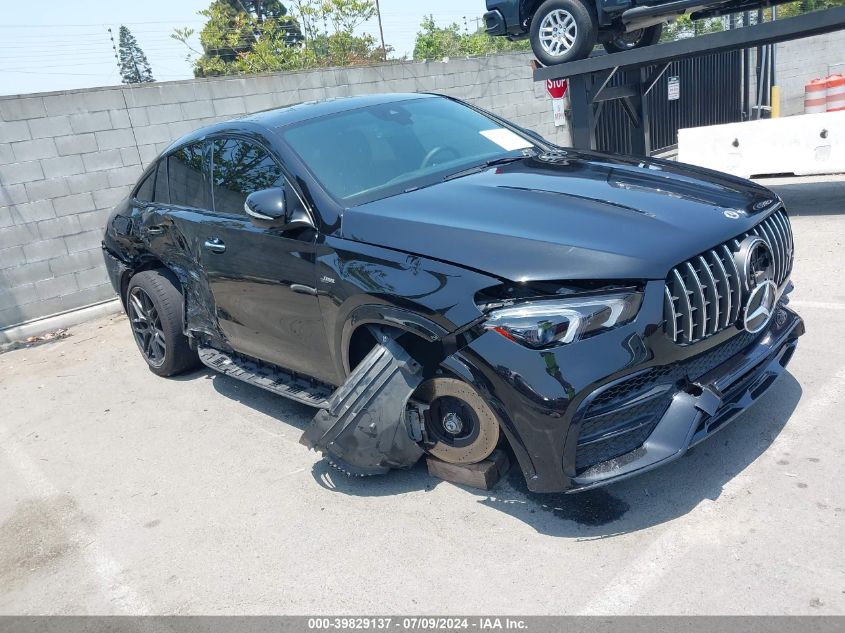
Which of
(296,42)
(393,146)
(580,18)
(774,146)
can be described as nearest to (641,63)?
(580,18)

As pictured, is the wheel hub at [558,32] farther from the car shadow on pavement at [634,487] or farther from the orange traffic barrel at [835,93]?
the orange traffic barrel at [835,93]

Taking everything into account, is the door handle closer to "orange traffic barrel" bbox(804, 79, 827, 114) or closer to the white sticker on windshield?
the white sticker on windshield

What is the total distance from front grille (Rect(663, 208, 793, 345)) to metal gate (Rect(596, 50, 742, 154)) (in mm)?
10426

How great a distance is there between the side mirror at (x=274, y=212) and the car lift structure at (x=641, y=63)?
19.1ft

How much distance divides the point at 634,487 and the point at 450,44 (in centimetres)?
4086

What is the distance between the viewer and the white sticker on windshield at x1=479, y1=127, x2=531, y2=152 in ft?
14.5

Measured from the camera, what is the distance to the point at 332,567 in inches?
125

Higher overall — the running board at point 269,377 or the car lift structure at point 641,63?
the car lift structure at point 641,63

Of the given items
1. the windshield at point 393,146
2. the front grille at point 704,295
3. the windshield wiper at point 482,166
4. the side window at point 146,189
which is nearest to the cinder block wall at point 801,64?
the windshield at point 393,146

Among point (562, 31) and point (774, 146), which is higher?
point (562, 31)

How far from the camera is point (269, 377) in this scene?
455 cm

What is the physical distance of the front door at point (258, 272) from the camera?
3.85 m

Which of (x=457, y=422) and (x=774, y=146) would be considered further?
(x=774, y=146)

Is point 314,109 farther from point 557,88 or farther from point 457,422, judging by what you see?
point 557,88
